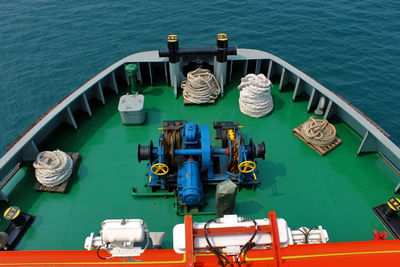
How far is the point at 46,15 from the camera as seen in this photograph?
22.2 meters

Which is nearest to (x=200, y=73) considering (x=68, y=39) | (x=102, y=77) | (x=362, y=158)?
(x=102, y=77)

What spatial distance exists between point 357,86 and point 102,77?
44.1 feet

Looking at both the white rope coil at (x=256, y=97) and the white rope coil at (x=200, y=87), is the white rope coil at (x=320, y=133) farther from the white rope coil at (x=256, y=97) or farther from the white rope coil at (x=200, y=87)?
the white rope coil at (x=200, y=87)

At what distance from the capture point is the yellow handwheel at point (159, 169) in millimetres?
5844

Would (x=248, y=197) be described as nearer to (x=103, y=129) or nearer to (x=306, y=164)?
(x=306, y=164)

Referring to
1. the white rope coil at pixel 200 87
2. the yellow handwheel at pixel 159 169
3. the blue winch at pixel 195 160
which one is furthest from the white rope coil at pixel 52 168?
the white rope coil at pixel 200 87

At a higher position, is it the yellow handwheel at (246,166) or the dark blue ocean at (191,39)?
the yellow handwheel at (246,166)

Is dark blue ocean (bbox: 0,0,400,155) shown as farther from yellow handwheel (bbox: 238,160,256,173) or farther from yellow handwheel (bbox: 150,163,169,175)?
yellow handwheel (bbox: 150,163,169,175)

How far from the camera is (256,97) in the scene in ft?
26.4

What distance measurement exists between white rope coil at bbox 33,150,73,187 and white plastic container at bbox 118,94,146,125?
77.5 inches

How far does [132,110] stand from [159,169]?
8.13 ft

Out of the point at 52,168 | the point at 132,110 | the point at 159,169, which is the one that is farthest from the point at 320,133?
the point at 52,168

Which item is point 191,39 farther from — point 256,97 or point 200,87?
point 256,97

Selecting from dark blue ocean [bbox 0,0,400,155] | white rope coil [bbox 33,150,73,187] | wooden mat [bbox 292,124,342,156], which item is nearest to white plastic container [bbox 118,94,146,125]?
white rope coil [bbox 33,150,73,187]
